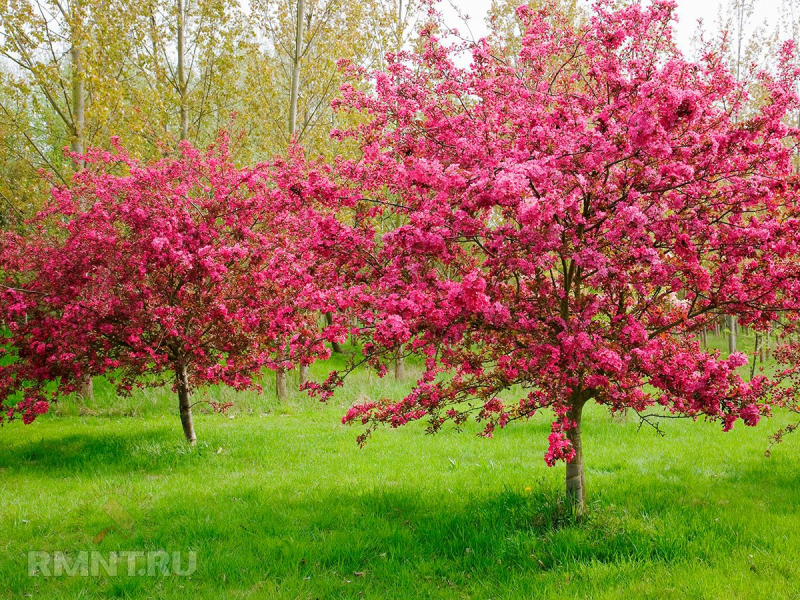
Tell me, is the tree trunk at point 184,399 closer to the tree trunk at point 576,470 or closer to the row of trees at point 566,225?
the row of trees at point 566,225

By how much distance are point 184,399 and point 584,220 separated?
678cm

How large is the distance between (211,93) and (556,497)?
48.8 ft

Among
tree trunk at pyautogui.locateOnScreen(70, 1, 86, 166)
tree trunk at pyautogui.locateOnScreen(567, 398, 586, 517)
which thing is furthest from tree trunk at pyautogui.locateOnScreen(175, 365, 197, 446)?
tree trunk at pyautogui.locateOnScreen(70, 1, 86, 166)

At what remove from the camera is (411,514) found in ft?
19.5

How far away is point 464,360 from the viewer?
5.16 m

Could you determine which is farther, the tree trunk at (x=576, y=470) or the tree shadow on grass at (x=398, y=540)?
the tree trunk at (x=576, y=470)

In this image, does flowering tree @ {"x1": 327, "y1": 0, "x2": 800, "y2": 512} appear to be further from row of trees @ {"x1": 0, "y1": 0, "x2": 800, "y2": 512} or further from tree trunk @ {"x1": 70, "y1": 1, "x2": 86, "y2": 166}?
tree trunk @ {"x1": 70, "y1": 1, "x2": 86, "y2": 166}

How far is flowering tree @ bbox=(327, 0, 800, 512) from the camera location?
14.3ft

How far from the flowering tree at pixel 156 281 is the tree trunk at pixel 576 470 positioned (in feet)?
10.9

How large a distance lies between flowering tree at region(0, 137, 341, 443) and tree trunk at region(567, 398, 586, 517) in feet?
10.9

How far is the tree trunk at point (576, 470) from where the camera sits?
18.0 feet

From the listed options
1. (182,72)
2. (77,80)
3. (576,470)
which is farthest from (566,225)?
(182,72)

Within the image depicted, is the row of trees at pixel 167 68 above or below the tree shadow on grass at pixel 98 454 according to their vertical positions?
above

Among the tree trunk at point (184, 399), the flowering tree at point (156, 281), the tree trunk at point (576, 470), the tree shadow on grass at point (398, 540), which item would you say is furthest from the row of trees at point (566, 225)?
the tree trunk at point (184, 399)
